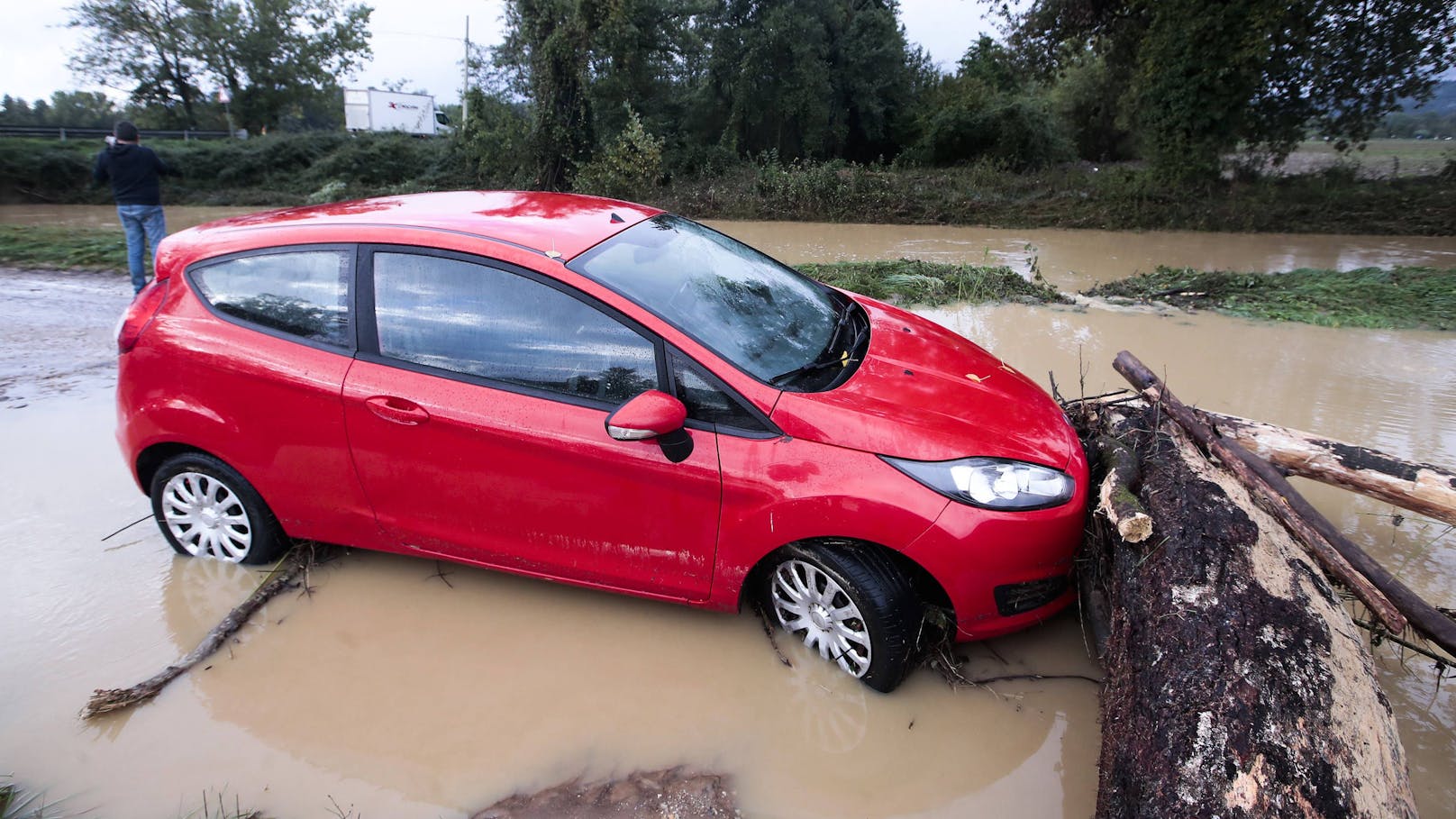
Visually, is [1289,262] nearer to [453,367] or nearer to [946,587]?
[946,587]

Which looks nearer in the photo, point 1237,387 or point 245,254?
point 245,254

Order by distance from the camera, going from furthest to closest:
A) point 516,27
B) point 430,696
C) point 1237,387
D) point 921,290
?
point 516,27
point 921,290
point 1237,387
point 430,696

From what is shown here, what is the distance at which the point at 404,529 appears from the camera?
11.3 ft

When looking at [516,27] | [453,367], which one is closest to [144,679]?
[453,367]

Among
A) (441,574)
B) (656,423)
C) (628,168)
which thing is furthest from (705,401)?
(628,168)

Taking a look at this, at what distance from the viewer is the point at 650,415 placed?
2.79m

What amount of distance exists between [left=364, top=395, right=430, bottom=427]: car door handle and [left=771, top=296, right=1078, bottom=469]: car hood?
1.43 m

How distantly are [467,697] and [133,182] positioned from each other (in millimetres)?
8013

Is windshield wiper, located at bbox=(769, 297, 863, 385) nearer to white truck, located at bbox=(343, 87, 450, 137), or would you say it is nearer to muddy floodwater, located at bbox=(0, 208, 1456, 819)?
muddy floodwater, located at bbox=(0, 208, 1456, 819)

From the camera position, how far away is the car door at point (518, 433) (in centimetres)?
304

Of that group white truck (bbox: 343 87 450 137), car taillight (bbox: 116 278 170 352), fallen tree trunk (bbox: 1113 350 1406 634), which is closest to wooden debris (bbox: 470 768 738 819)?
fallen tree trunk (bbox: 1113 350 1406 634)

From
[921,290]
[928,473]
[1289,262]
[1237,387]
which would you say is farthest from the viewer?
[1289,262]

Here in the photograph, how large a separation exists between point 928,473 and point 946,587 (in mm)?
423

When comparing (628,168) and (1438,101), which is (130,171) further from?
(1438,101)
